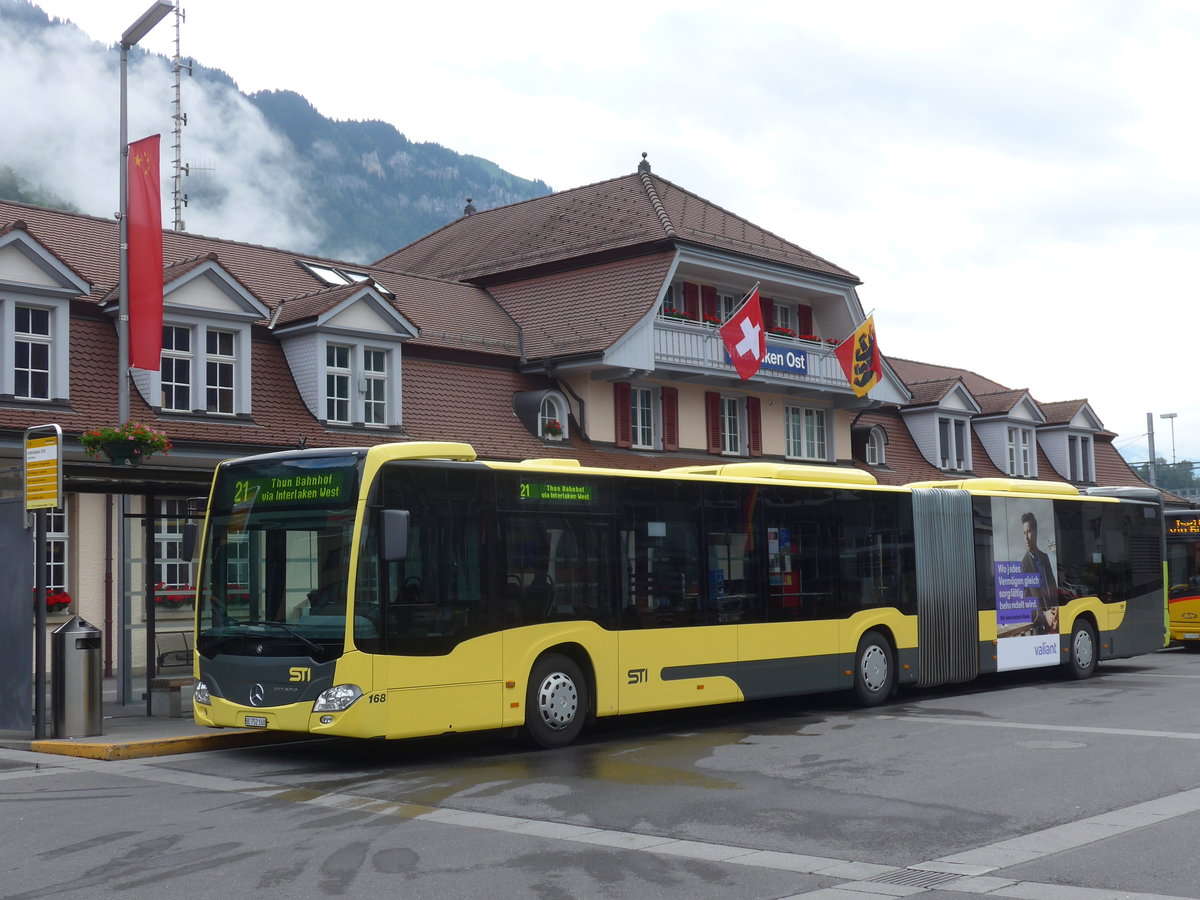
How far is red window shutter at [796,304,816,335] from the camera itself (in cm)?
3744

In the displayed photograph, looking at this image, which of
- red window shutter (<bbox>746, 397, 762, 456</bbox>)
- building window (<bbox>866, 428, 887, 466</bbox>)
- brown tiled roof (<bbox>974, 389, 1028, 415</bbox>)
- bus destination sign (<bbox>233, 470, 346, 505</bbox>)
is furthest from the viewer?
brown tiled roof (<bbox>974, 389, 1028, 415</bbox>)

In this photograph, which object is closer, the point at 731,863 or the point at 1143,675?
the point at 731,863

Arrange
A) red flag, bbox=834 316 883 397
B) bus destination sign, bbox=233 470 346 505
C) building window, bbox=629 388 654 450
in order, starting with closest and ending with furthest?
1. bus destination sign, bbox=233 470 346 505
2. building window, bbox=629 388 654 450
3. red flag, bbox=834 316 883 397

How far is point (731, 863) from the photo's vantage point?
8.37 meters

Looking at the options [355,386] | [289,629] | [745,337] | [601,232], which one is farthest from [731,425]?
[289,629]

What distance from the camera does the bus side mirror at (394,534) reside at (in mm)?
12086

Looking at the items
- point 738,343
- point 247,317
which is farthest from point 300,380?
point 738,343

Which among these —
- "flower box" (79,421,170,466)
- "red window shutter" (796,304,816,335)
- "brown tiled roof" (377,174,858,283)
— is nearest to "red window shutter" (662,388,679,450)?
"brown tiled roof" (377,174,858,283)

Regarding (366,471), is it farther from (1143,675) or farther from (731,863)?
(1143,675)

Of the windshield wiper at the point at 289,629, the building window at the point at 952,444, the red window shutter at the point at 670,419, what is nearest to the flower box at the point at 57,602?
the windshield wiper at the point at 289,629

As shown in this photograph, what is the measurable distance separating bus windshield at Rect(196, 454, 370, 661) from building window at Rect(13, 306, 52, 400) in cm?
912

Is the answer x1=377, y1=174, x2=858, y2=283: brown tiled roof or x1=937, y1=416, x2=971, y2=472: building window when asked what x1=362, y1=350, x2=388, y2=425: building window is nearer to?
x1=377, y1=174, x2=858, y2=283: brown tiled roof

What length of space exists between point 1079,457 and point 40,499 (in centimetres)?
4306

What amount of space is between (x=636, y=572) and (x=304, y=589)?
4.01 meters
